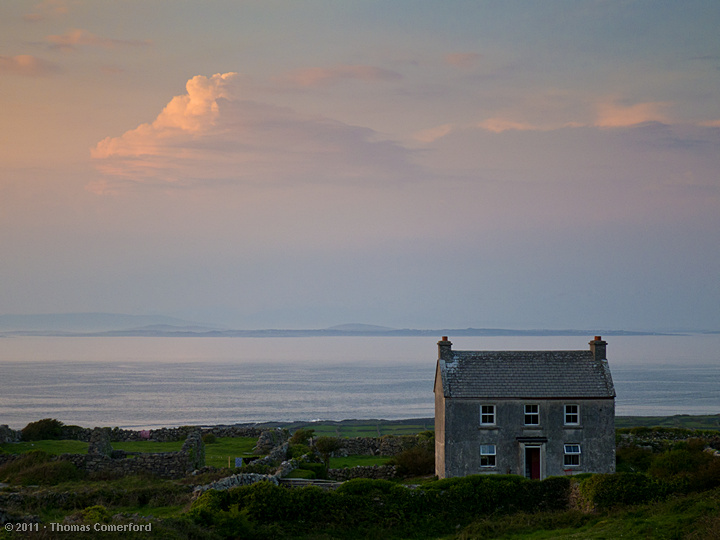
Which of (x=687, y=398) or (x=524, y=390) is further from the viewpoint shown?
(x=687, y=398)

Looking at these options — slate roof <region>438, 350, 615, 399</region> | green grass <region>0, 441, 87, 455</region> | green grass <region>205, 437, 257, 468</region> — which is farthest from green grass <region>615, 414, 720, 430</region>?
green grass <region>0, 441, 87, 455</region>

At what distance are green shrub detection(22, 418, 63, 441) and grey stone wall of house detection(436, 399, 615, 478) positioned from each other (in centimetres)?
2560

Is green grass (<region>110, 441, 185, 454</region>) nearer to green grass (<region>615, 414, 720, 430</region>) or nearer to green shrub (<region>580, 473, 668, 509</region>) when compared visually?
green shrub (<region>580, 473, 668, 509</region>)

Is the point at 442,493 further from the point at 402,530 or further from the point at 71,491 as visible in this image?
the point at 71,491

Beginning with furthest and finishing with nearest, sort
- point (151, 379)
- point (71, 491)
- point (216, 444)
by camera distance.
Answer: point (151, 379)
point (216, 444)
point (71, 491)

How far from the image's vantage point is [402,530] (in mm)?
23469

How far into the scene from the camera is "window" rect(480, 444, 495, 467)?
33.1 metres

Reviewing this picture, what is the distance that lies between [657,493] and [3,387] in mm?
150243

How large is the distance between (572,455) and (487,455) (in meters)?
4.18

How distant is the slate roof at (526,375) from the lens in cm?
3366

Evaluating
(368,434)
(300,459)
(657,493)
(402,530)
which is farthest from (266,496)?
(368,434)

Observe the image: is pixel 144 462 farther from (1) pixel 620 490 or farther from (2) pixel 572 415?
(1) pixel 620 490

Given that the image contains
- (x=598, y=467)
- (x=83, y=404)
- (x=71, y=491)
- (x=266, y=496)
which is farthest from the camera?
(x=83, y=404)

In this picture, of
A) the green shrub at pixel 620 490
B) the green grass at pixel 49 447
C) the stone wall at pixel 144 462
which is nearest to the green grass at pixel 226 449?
the stone wall at pixel 144 462
